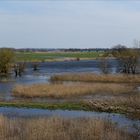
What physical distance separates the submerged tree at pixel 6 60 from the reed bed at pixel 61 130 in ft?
158

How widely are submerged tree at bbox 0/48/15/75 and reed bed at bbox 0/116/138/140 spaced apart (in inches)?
1901

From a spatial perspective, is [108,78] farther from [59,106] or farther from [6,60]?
[59,106]

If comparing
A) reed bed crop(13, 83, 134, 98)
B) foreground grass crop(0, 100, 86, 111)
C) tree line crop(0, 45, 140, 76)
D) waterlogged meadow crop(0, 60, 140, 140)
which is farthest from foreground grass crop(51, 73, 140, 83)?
foreground grass crop(0, 100, 86, 111)

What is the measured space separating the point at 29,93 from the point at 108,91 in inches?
320

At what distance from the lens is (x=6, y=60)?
6612cm

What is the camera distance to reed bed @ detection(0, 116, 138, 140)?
1530 cm

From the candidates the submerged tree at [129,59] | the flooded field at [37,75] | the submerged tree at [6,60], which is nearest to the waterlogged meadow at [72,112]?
the flooded field at [37,75]

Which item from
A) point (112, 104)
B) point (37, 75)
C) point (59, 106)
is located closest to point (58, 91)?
point (59, 106)

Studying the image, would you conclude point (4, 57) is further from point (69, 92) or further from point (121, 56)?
point (69, 92)

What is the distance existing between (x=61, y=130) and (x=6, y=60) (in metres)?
50.7

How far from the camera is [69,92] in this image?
3675 cm

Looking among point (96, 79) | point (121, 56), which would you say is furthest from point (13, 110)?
point (121, 56)

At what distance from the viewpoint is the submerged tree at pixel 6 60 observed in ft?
217

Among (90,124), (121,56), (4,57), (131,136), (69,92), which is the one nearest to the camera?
(131,136)
